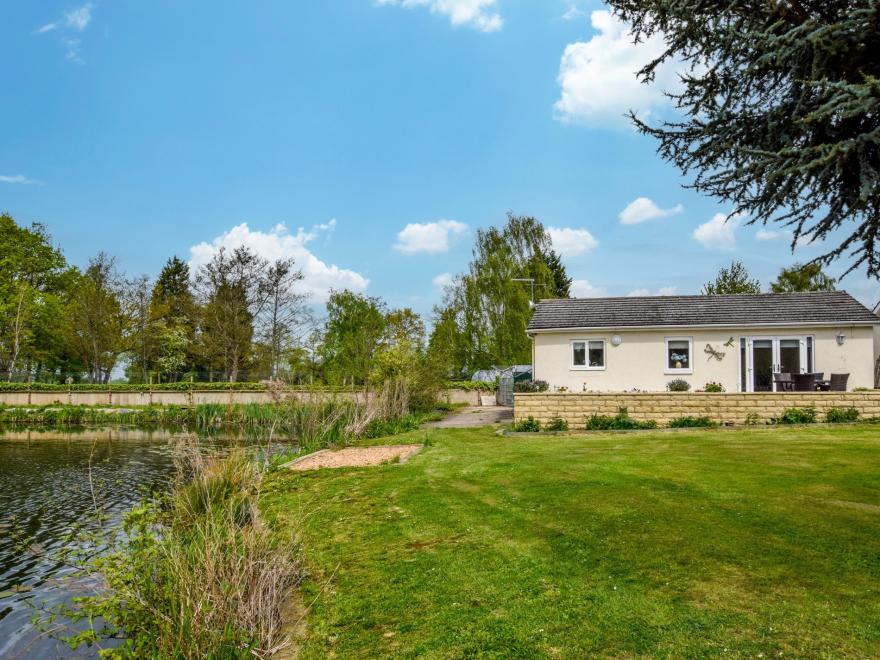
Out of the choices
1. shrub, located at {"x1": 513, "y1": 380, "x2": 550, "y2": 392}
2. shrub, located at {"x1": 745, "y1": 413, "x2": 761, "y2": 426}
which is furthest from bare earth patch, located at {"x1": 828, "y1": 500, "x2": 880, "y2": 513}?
shrub, located at {"x1": 513, "y1": 380, "x2": 550, "y2": 392}

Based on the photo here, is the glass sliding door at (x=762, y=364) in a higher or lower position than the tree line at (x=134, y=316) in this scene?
lower

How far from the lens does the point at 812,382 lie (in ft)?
62.7

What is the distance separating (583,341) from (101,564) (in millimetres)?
19959

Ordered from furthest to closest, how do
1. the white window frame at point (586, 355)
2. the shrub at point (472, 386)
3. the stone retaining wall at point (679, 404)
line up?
the shrub at point (472, 386) < the white window frame at point (586, 355) < the stone retaining wall at point (679, 404)

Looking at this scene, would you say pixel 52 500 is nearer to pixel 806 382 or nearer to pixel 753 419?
pixel 753 419

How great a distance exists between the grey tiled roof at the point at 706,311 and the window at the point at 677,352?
0.74 meters

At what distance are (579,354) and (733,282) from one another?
82.5 ft

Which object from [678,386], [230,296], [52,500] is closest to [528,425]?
[678,386]

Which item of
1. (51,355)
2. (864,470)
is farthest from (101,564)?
(51,355)

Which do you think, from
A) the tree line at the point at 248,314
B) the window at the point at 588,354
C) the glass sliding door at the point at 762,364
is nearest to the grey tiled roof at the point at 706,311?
the window at the point at 588,354

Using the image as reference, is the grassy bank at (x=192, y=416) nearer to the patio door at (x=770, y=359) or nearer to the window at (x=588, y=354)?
the window at (x=588, y=354)

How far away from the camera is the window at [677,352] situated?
21797 millimetres

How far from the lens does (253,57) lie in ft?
60.0

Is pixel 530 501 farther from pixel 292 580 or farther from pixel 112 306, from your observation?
pixel 112 306
